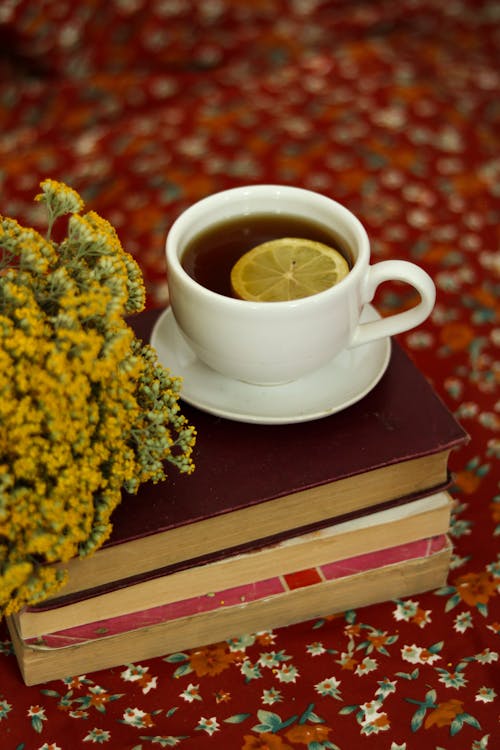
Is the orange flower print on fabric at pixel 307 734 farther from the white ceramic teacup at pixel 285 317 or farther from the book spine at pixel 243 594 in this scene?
the white ceramic teacup at pixel 285 317

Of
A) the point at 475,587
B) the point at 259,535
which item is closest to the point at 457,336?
the point at 475,587

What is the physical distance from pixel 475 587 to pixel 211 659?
0.86ft

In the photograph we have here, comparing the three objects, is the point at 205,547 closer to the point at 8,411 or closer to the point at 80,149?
the point at 8,411

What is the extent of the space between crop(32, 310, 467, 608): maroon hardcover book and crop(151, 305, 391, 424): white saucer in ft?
0.06

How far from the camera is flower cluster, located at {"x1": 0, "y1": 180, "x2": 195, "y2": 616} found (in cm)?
53

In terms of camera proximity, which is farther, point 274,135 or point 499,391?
point 274,135

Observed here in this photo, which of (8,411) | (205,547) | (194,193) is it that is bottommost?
(194,193)

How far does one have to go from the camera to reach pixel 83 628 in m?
0.71

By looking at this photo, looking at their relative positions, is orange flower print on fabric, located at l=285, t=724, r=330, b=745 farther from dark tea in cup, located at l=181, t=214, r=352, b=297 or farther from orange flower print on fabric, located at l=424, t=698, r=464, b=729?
dark tea in cup, located at l=181, t=214, r=352, b=297

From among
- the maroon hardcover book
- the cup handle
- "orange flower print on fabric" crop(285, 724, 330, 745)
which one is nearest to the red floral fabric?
"orange flower print on fabric" crop(285, 724, 330, 745)

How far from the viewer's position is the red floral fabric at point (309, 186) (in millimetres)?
720

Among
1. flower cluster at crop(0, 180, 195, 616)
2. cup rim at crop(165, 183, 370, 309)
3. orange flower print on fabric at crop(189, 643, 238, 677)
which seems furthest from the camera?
orange flower print on fabric at crop(189, 643, 238, 677)

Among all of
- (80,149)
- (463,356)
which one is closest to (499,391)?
(463,356)

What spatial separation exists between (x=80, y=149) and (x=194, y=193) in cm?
24
